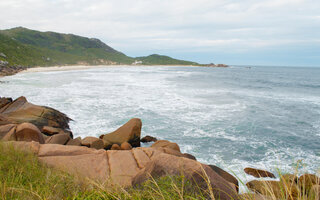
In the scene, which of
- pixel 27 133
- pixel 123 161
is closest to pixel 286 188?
pixel 123 161

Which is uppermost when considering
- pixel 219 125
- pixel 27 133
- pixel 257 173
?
pixel 27 133

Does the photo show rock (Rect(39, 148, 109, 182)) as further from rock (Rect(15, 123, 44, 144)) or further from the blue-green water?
the blue-green water

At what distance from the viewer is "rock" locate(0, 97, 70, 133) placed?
1079 centimetres

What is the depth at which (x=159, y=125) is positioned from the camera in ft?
45.2

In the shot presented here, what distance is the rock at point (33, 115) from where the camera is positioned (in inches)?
425

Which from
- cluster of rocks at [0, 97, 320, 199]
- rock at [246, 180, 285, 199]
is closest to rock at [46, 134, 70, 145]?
cluster of rocks at [0, 97, 320, 199]

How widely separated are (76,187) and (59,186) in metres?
0.34

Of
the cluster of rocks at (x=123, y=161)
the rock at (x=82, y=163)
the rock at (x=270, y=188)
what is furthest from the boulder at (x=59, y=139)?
the rock at (x=270, y=188)

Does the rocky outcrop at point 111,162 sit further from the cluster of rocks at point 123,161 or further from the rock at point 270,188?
the rock at point 270,188

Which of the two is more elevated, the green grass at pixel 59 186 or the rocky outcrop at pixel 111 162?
the green grass at pixel 59 186

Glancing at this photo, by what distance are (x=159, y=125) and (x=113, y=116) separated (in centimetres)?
346

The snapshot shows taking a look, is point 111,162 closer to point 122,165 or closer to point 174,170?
point 122,165

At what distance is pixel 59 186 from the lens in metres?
3.31

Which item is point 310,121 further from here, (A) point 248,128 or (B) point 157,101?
(B) point 157,101
